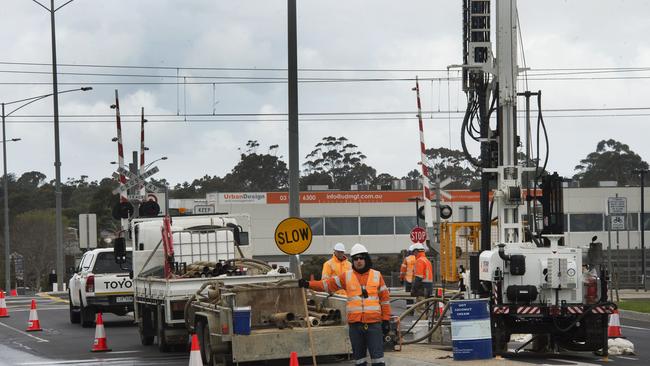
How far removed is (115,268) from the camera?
29094 mm

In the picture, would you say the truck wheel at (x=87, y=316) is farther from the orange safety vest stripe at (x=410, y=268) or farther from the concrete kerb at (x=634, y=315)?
the concrete kerb at (x=634, y=315)

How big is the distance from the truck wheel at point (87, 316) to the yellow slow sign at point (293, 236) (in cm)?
1061

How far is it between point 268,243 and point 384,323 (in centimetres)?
6621

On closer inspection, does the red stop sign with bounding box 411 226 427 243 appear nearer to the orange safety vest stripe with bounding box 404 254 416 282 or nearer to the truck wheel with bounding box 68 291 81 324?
the orange safety vest stripe with bounding box 404 254 416 282

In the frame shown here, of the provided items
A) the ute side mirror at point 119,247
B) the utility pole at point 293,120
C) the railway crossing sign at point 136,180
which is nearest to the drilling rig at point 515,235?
the utility pole at point 293,120

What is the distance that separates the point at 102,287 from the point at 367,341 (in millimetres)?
15222

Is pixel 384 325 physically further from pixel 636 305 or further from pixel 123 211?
pixel 636 305

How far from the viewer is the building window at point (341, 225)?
82.4 meters

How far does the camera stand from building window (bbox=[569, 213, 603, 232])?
8156cm

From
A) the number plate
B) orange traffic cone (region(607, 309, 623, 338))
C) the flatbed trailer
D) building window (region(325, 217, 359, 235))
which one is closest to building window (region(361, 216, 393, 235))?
building window (region(325, 217, 359, 235))

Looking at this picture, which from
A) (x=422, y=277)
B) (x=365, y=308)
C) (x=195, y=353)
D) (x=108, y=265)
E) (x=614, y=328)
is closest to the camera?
(x=365, y=308)

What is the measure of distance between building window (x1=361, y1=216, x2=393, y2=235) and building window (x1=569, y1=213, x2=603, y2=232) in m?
12.3

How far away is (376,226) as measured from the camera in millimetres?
83000

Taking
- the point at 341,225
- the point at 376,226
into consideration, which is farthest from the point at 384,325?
the point at 376,226
